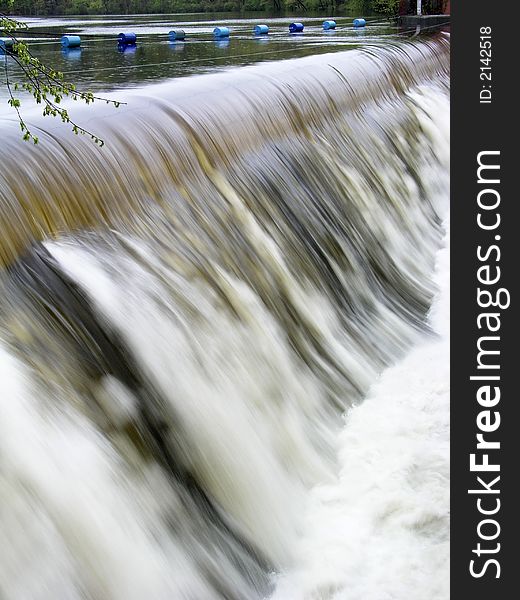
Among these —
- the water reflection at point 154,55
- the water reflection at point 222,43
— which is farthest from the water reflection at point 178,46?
the water reflection at point 222,43

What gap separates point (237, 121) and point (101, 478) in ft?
9.97

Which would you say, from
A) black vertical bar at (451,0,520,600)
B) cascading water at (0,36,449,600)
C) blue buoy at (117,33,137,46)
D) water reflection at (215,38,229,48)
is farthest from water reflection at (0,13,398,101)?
black vertical bar at (451,0,520,600)

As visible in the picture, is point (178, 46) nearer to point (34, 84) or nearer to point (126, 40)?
point (126, 40)

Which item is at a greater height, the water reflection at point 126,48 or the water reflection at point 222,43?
the water reflection at point 222,43

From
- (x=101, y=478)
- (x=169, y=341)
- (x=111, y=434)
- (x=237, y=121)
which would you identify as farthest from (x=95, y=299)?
(x=237, y=121)

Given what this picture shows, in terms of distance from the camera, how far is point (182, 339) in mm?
3611

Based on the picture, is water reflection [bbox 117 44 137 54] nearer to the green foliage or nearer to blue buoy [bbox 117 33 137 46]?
blue buoy [bbox 117 33 137 46]

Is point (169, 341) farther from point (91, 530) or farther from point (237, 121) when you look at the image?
point (237, 121)

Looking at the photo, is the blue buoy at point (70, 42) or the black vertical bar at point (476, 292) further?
the blue buoy at point (70, 42)

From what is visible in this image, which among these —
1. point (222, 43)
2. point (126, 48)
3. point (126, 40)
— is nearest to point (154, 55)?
point (126, 48)

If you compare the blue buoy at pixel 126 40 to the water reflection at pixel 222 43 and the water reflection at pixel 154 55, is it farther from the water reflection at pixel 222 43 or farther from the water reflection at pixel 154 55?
the water reflection at pixel 222 43

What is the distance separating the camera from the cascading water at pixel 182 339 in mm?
2762

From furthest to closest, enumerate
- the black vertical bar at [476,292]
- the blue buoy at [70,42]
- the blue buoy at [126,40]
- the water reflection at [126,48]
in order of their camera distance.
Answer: the blue buoy at [126,40] < the blue buoy at [70,42] < the water reflection at [126,48] < the black vertical bar at [476,292]

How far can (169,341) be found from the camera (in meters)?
3.54
